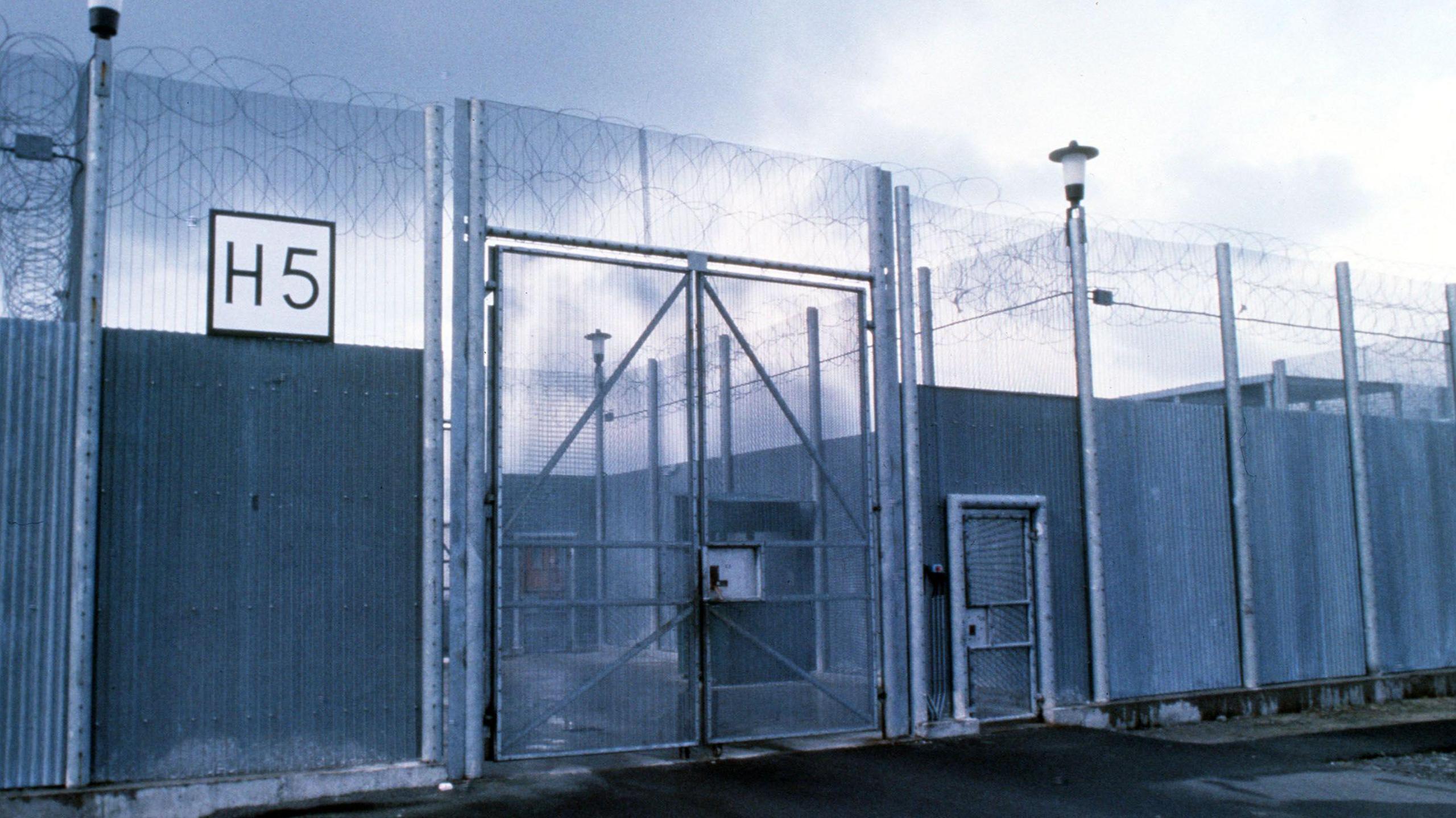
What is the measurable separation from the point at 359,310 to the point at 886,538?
4.82 meters

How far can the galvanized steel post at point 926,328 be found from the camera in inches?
436

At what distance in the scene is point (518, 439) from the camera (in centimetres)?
888

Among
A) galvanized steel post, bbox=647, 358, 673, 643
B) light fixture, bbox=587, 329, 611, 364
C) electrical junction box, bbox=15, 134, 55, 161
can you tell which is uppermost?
electrical junction box, bbox=15, 134, 55, 161

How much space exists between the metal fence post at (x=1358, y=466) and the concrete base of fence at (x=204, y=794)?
34.4 feet

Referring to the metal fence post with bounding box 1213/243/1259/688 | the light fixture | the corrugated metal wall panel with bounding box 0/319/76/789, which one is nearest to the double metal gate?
the light fixture

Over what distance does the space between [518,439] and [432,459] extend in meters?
0.72

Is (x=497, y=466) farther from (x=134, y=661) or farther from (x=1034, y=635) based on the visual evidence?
(x=1034, y=635)

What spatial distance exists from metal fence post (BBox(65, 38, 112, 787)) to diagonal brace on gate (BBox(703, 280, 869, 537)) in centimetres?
448

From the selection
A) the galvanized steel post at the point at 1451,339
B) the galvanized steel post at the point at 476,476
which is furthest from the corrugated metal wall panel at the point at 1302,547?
the galvanized steel post at the point at 476,476

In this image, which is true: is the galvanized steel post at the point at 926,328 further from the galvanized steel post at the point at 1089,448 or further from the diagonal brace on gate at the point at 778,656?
the diagonal brace on gate at the point at 778,656

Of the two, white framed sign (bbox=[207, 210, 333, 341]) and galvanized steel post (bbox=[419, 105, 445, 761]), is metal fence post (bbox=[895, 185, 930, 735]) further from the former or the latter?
white framed sign (bbox=[207, 210, 333, 341])

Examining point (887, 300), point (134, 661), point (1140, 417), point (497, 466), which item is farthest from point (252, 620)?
point (1140, 417)

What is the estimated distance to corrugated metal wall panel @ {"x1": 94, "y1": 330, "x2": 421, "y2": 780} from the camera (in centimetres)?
757

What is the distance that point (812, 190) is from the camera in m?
10.6
